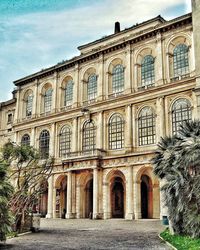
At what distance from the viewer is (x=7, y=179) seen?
1389 cm

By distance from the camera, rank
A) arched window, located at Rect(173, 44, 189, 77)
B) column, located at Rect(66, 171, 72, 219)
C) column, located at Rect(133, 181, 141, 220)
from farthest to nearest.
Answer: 1. column, located at Rect(66, 171, 72, 219)
2. arched window, located at Rect(173, 44, 189, 77)
3. column, located at Rect(133, 181, 141, 220)

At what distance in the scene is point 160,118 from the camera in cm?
3147

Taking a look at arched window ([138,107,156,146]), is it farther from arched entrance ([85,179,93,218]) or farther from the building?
arched entrance ([85,179,93,218])

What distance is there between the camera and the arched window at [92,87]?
38.7 metres

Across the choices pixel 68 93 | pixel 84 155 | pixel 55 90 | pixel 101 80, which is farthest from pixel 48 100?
pixel 84 155

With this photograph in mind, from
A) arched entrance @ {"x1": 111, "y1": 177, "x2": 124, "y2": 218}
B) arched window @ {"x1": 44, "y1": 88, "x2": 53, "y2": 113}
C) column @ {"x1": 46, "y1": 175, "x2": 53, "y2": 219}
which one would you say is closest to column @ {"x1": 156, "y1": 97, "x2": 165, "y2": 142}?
arched entrance @ {"x1": 111, "y1": 177, "x2": 124, "y2": 218}

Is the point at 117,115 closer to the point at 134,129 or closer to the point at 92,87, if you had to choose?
A: the point at 134,129

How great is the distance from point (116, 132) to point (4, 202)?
74.7ft

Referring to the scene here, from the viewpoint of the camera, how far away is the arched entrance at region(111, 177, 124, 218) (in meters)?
35.0

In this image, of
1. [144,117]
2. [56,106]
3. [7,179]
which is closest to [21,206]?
[7,179]

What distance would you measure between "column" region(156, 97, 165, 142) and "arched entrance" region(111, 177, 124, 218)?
7.34 m

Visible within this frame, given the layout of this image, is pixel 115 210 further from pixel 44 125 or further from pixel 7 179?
pixel 7 179

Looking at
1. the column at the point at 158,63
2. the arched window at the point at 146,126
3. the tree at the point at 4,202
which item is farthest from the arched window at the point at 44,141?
the tree at the point at 4,202

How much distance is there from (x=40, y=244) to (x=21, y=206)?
18.4 ft
